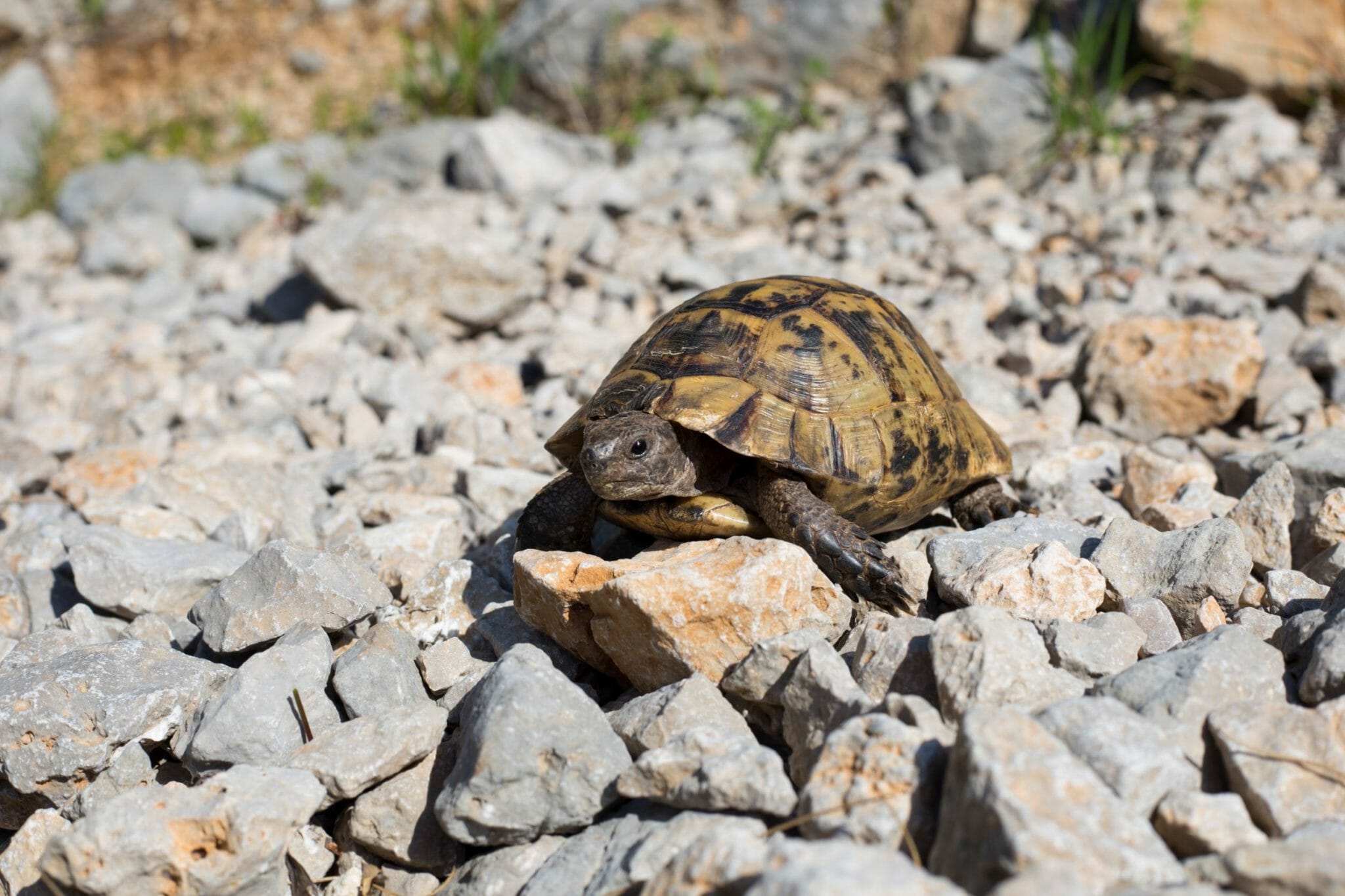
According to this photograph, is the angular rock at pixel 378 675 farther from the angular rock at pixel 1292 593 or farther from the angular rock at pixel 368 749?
the angular rock at pixel 1292 593

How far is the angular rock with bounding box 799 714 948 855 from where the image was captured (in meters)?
1.93

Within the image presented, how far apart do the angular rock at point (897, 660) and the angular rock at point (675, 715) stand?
31cm

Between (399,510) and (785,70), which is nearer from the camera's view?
(399,510)

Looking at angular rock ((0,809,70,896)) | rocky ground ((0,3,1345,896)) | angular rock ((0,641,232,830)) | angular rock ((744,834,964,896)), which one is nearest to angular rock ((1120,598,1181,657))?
rocky ground ((0,3,1345,896))

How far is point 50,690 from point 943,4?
7.40m

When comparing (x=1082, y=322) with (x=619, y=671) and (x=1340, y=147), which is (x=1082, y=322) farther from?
(x=619, y=671)

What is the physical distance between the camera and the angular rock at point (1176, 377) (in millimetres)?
4195

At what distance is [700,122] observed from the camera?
25.9 feet

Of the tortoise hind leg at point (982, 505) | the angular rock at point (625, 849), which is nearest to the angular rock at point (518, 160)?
the tortoise hind leg at point (982, 505)

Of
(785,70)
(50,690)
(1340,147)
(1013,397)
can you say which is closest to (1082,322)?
(1013,397)

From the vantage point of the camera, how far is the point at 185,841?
83.1 inches

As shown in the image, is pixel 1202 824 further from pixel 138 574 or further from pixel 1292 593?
pixel 138 574

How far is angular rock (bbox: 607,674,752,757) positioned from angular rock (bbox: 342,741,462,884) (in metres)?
0.48

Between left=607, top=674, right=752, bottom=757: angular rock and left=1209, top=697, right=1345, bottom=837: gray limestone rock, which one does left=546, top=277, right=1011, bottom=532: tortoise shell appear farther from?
left=1209, top=697, right=1345, bottom=837: gray limestone rock
